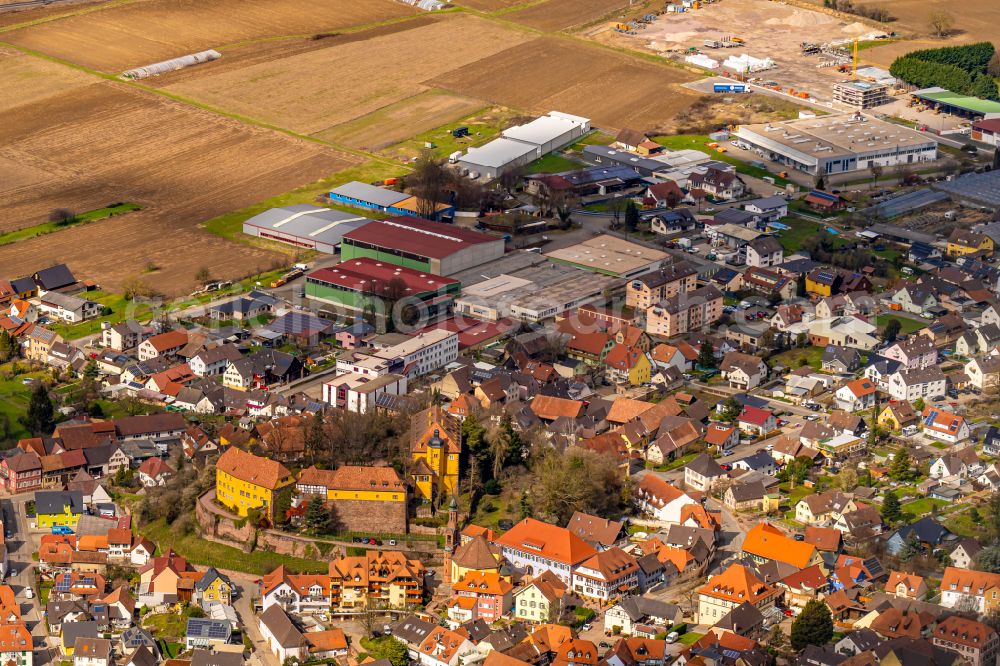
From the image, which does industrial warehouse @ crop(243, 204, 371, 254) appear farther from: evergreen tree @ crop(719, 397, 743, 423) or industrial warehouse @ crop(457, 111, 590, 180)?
evergreen tree @ crop(719, 397, 743, 423)

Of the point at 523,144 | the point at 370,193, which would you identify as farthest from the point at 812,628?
the point at 523,144

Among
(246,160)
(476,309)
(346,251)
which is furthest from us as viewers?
(246,160)

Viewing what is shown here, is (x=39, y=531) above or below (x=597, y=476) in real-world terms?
below

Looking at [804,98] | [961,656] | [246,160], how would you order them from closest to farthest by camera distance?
[961,656]
[246,160]
[804,98]

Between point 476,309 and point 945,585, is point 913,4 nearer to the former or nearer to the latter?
point 476,309

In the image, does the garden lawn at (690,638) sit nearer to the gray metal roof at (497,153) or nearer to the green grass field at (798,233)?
the green grass field at (798,233)

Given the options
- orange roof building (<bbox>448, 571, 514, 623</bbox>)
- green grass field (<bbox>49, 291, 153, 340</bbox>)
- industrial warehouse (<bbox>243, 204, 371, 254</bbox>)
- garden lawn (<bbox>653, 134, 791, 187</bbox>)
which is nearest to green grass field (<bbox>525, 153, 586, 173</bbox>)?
garden lawn (<bbox>653, 134, 791, 187</bbox>)

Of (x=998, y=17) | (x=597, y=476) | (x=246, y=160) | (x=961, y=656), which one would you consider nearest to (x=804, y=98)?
(x=998, y=17)
